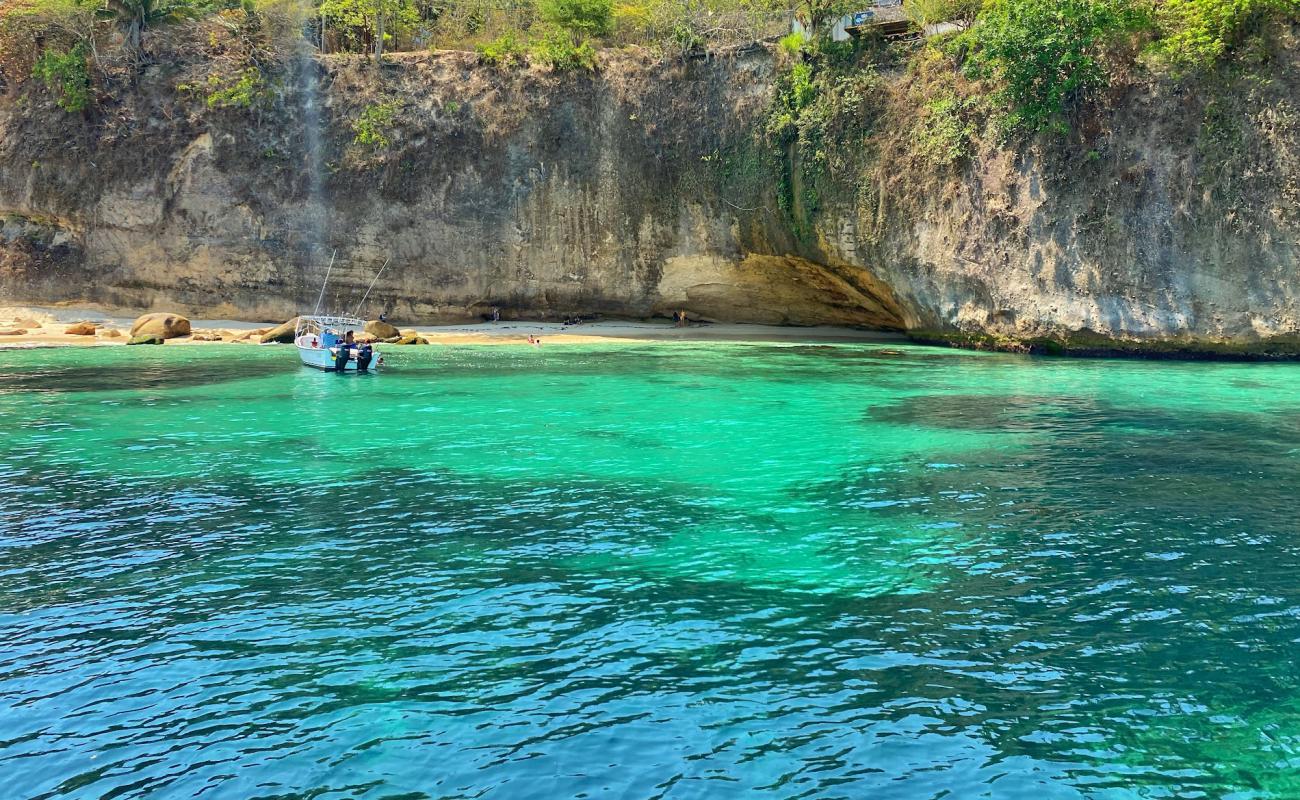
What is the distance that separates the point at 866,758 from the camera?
6133 millimetres

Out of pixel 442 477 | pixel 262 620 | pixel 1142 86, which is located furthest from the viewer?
pixel 1142 86

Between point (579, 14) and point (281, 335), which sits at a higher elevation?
point (579, 14)

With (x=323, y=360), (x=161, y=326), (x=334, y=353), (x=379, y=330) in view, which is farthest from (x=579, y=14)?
(x=161, y=326)

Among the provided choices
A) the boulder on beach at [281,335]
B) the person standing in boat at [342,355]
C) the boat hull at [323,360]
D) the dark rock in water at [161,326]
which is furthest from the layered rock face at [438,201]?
the person standing in boat at [342,355]

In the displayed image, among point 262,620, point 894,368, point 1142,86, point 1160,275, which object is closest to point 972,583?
point 262,620

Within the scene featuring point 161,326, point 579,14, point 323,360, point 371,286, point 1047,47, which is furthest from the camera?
point 371,286

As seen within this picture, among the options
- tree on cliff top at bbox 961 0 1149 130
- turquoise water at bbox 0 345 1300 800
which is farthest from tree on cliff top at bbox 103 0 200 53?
tree on cliff top at bbox 961 0 1149 130

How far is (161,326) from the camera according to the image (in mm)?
36312

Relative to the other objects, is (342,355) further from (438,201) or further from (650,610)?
(650,610)

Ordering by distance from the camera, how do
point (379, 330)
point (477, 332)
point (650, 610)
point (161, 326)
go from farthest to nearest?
1. point (477, 332)
2. point (379, 330)
3. point (161, 326)
4. point (650, 610)

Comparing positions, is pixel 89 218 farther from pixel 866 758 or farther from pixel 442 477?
pixel 866 758

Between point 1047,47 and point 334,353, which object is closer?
point 334,353

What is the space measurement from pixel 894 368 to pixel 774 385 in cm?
524

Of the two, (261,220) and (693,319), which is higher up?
(261,220)
